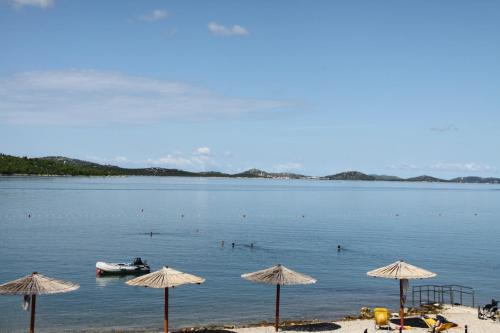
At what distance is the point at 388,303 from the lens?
144 feet

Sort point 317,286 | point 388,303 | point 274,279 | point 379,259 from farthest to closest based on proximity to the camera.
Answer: point 379,259
point 317,286
point 388,303
point 274,279

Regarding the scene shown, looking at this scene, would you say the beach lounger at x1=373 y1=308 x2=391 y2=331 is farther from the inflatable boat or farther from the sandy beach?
the inflatable boat

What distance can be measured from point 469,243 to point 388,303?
46.8 meters

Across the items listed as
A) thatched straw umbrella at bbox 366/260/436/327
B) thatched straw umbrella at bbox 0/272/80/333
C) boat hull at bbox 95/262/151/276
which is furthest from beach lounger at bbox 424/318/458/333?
boat hull at bbox 95/262/151/276

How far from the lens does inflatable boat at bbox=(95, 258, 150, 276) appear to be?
52750 mm

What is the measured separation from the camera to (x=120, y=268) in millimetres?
53562

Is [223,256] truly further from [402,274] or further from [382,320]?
[402,274]

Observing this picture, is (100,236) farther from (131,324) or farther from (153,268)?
(131,324)

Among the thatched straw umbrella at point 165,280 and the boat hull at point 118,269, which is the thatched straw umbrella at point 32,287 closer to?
the thatched straw umbrella at point 165,280

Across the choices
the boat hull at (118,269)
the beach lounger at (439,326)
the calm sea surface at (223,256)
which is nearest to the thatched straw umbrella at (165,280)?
the calm sea surface at (223,256)

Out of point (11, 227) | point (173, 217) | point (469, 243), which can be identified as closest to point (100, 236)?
point (11, 227)

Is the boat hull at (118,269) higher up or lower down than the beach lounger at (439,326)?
lower down

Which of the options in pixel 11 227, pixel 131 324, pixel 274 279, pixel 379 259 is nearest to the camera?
pixel 274 279

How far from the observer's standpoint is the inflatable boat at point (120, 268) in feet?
173
